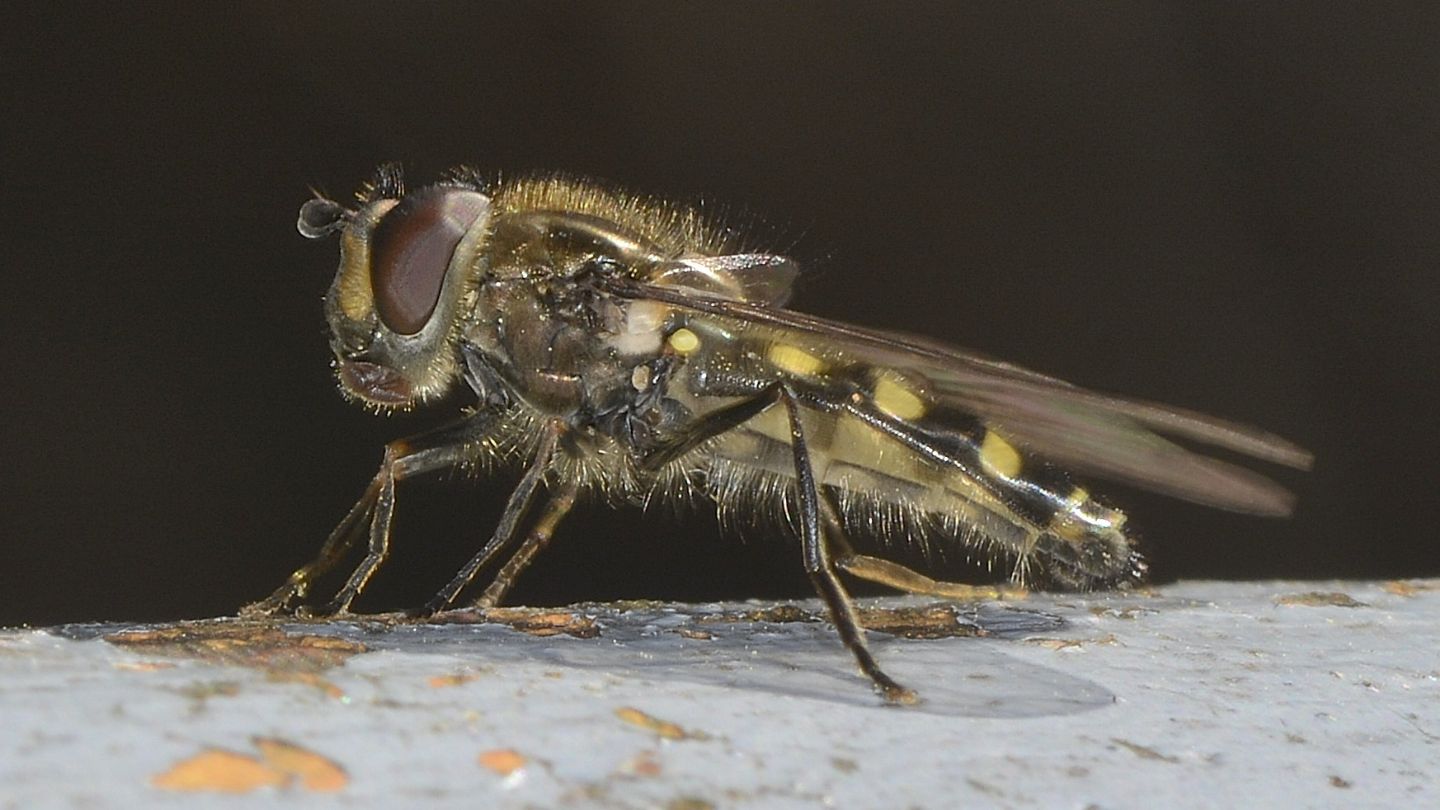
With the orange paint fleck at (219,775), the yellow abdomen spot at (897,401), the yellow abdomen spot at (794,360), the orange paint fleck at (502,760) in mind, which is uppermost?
the yellow abdomen spot at (794,360)

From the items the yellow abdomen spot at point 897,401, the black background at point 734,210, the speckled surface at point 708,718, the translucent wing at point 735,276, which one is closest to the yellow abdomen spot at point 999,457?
the yellow abdomen spot at point 897,401

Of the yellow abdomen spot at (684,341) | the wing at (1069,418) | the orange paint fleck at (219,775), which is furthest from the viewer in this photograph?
the yellow abdomen spot at (684,341)

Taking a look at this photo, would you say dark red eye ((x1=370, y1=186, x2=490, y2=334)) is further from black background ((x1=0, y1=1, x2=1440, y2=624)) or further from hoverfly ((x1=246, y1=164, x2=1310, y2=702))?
black background ((x1=0, y1=1, x2=1440, y2=624))

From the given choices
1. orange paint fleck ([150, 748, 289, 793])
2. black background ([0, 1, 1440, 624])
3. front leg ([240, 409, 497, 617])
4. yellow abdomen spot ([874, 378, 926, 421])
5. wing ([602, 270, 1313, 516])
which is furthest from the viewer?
black background ([0, 1, 1440, 624])

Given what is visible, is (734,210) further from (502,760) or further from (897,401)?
(502,760)

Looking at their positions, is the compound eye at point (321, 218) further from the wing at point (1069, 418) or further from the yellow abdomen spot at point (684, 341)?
the yellow abdomen spot at point (684, 341)

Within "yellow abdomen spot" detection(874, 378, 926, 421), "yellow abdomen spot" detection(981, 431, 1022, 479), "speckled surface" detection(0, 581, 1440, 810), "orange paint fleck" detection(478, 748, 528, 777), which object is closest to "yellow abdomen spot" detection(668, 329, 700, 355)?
"yellow abdomen spot" detection(874, 378, 926, 421)

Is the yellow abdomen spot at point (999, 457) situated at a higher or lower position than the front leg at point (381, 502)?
higher

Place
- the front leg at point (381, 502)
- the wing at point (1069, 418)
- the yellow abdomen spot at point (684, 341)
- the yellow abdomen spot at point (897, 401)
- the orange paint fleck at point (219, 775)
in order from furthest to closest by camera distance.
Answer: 1. the yellow abdomen spot at point (684, 341)
2. the yellow abdomen spot at point (897, 401)
3. the front leg at point (381, 502)
4. the wing at point (1069, 418)
5. the orange paint fleck at point (219, 775)
